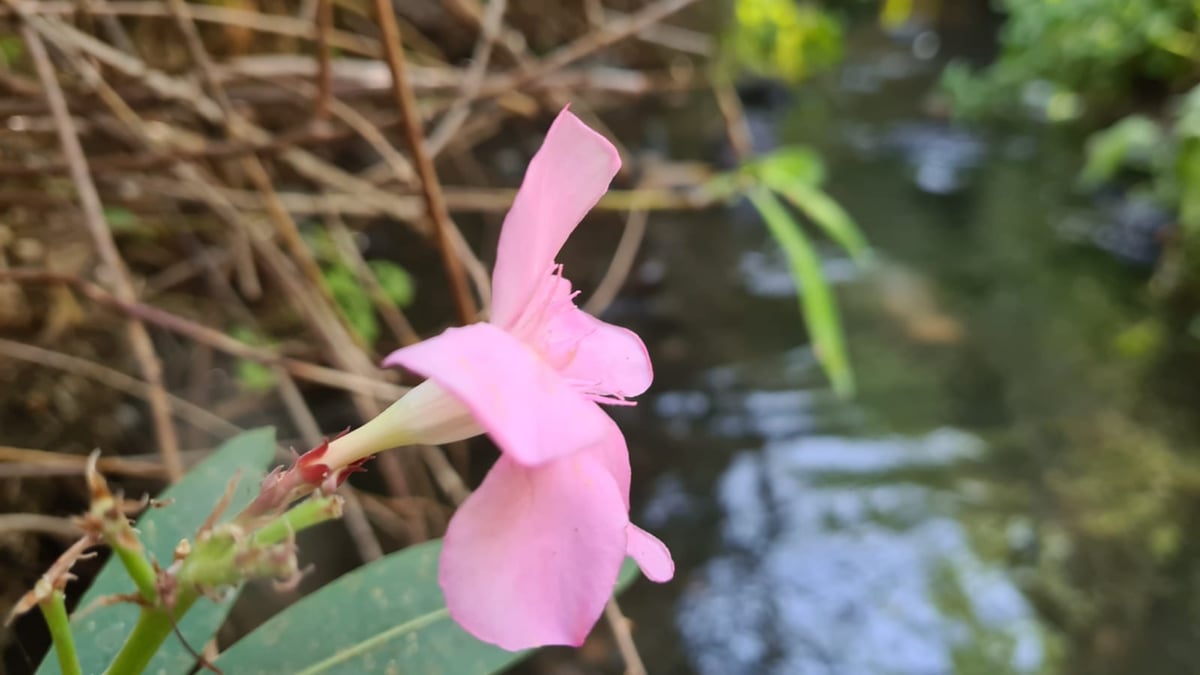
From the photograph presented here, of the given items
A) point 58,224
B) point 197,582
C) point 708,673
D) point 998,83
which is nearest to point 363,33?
point 58,224

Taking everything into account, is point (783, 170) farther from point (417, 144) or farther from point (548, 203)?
point (548, 203)

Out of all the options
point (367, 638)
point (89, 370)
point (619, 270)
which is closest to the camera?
point (367, 638)

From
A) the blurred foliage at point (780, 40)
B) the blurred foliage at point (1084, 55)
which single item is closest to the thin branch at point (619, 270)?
the blurred foliage at point (1084, 55)

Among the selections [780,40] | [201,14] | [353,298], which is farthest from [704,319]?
[780,40]

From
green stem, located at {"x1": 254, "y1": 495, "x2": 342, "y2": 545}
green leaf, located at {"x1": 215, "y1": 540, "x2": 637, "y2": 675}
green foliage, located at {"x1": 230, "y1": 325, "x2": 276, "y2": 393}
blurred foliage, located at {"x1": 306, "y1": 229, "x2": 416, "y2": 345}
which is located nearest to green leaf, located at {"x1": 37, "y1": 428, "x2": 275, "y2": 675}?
green leaf, located at {"x1": 215, "y1": 540, "x2": 637, "y2": 675}

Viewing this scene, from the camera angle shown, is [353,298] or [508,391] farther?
[353,298]

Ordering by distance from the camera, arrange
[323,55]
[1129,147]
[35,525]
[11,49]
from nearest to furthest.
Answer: [35,525] < [323,55] < [11,49] < [1129,147]

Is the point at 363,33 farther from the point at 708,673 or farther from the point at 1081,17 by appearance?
the point at 1081,17
